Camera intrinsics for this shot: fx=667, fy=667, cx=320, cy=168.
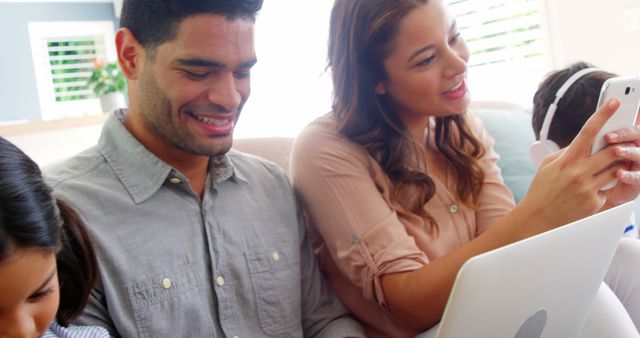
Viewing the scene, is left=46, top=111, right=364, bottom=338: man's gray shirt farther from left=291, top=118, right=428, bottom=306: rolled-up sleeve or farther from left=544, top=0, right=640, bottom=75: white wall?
left=544, top=0, right=640, bottom=75: white wall

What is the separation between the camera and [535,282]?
0.76 meters

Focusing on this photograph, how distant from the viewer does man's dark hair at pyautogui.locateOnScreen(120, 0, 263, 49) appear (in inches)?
41.4

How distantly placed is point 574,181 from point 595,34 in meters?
1.57

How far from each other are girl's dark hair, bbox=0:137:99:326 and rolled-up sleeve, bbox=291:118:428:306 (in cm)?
41

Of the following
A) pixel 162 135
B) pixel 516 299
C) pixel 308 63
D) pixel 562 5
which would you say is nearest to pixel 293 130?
pixel 308 63

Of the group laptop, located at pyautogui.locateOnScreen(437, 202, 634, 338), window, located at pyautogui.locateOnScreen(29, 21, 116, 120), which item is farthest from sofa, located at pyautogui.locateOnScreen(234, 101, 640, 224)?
window, located at pyautogui.locateOnScreen(29, 21, 116, 120)

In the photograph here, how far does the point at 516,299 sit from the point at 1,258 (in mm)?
556

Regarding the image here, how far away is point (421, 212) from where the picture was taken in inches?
47.4

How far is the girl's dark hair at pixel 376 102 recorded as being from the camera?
1197 mm

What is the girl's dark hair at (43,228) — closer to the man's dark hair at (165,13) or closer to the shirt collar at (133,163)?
the shirt collar at (133,163)

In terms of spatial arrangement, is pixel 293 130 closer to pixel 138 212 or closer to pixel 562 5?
pixel 562 5

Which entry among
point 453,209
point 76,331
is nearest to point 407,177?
point 453,209

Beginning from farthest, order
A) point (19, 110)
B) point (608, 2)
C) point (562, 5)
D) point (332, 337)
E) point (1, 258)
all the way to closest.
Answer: point (19, 110) < point (562, 5) < point (608, 2) < point (332, 337) < point (1, 258)

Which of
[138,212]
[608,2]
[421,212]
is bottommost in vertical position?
[421,212]
